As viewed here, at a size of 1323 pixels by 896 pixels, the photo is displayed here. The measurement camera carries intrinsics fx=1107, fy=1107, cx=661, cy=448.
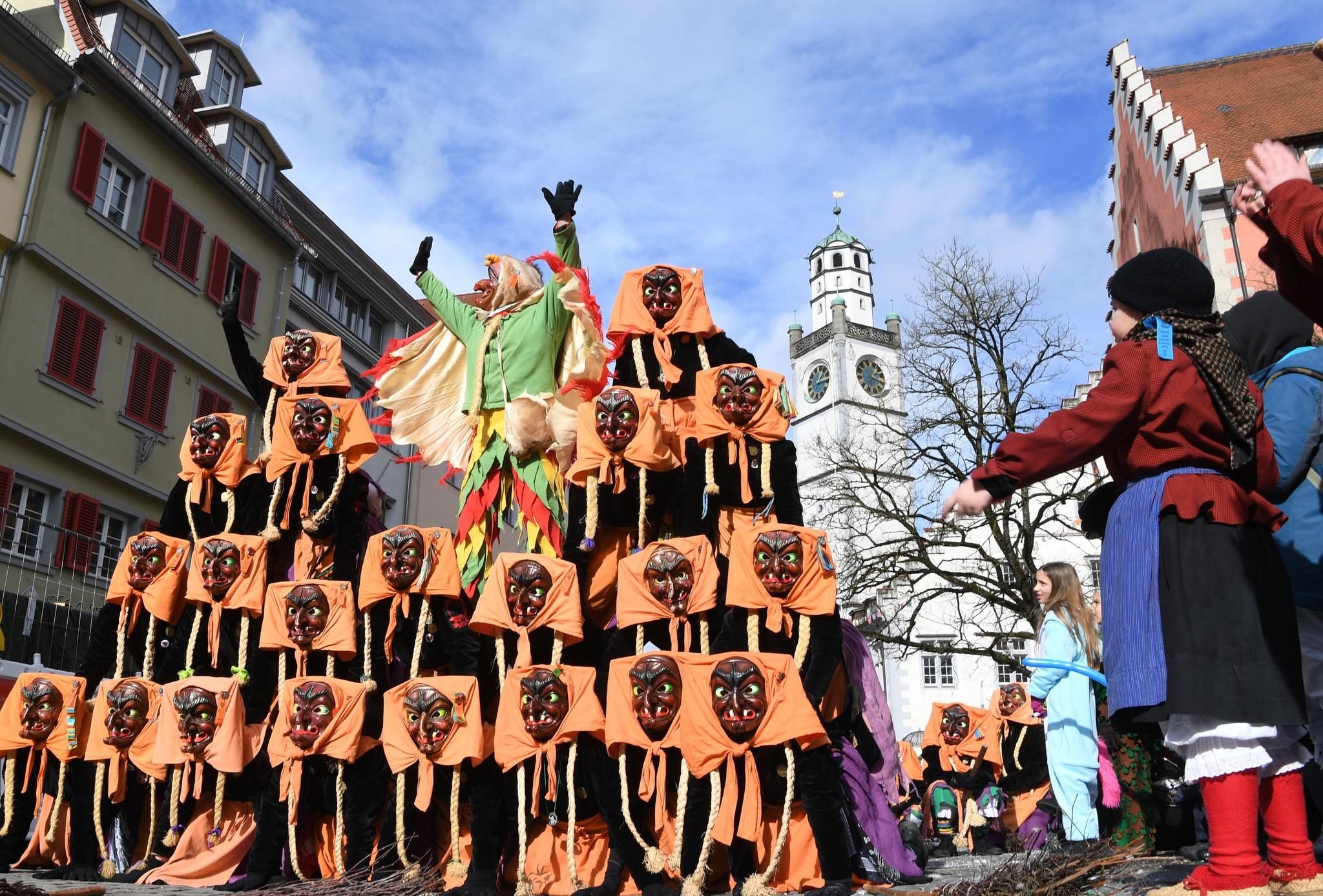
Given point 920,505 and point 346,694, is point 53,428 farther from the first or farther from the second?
point 920,505

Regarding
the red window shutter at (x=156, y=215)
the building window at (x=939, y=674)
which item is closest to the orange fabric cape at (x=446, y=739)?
the red window shutter at (x=156, y=215)

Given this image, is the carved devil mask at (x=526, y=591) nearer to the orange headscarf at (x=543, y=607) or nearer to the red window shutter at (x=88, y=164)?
the orange headscarf at (x=543, y=607)

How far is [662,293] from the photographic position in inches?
246

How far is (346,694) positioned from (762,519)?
2265 mm

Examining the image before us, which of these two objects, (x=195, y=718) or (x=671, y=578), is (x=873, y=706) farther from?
(x=195, y=718)

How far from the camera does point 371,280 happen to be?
77.4 ft

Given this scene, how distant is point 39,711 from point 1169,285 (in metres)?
5.95

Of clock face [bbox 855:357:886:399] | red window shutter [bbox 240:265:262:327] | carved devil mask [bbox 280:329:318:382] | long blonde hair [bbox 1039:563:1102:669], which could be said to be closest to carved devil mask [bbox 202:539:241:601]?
carved devil mask [bbox 280:329:318:382]

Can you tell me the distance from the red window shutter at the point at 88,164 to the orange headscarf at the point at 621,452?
1301cm

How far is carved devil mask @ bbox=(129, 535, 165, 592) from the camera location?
634 centimetres

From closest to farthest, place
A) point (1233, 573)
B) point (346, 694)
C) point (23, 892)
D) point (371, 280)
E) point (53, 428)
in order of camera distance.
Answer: point (1233, 573), point (23, 892), point (346, 694), point (53, 428), point (371, 280)

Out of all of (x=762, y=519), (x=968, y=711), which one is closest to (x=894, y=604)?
(x=968, y=711)

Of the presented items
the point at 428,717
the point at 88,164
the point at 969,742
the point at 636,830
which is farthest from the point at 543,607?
the point at 88,164

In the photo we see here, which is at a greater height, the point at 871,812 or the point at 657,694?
the point at 657,694
